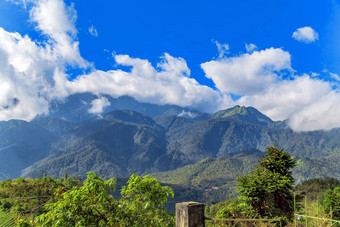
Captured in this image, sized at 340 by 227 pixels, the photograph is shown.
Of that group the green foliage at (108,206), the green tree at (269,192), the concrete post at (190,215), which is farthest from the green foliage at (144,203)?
the green tree at (269,192)

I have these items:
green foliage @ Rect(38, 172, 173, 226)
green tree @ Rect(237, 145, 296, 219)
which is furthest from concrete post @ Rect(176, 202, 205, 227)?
green tree @ Rect(237, 145, 296, 219)

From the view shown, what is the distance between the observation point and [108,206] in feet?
15.1

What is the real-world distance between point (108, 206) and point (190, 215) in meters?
2.23

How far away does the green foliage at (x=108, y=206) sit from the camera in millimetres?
4164

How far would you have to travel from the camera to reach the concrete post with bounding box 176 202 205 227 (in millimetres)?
3141

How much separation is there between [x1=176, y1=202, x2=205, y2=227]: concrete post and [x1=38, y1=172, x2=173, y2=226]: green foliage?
1.59m

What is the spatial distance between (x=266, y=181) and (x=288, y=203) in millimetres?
2123

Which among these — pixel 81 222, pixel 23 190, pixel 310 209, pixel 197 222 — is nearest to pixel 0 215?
pixel 23 190

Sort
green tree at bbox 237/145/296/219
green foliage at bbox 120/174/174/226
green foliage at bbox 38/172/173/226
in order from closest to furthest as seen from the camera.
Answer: green foliage at bbox 38/172/173/226
green foliage at bbox 120/174/174/226
green tree at bbox 237/145/296/219

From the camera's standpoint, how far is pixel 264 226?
206 inches

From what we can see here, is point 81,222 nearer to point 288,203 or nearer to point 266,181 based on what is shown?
point 266,181

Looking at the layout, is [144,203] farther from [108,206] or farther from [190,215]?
[190,215]

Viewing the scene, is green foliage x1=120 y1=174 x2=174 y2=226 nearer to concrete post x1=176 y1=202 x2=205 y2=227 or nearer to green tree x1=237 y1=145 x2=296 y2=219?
concrete post x1=176 y1=202 x2=205 y2=227

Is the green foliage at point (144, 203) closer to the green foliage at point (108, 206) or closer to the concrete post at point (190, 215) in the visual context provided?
the green foliage at point (108, 206)
